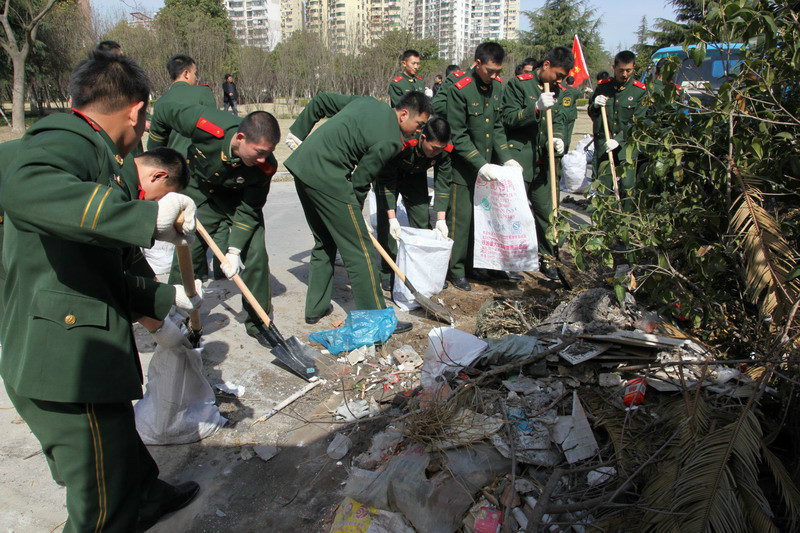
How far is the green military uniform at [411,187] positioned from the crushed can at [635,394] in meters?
2.43

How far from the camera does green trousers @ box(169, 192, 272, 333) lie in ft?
12.5

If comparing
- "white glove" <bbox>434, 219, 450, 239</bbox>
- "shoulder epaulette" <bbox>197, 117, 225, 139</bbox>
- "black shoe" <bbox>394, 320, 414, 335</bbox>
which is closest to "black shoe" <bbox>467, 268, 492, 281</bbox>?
"white glove" <bbox>434, 219, 450, 239</bbox>

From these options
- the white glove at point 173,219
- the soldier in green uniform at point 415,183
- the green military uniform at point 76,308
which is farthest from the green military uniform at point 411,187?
the green military uniform at point 76,308

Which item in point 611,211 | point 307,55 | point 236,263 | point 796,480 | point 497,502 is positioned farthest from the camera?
point 307,55

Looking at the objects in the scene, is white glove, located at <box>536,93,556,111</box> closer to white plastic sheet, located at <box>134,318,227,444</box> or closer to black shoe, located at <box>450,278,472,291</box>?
black shoe, located at <box>450,278,472,291</box>

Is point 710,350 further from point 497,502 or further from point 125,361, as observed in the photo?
point 125,361

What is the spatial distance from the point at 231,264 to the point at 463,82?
2559mm

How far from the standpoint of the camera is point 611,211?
10.6 ft

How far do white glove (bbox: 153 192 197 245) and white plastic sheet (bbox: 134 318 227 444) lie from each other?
913 millimetres

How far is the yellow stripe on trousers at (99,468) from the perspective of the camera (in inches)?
71.2

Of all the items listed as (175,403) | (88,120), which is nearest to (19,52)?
(175,403)

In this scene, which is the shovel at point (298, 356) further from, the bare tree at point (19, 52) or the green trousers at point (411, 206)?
the bare tree at point (19, 52)

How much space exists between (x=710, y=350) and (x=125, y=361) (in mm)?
2601

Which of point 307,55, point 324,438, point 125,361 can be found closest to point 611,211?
point 324,438
